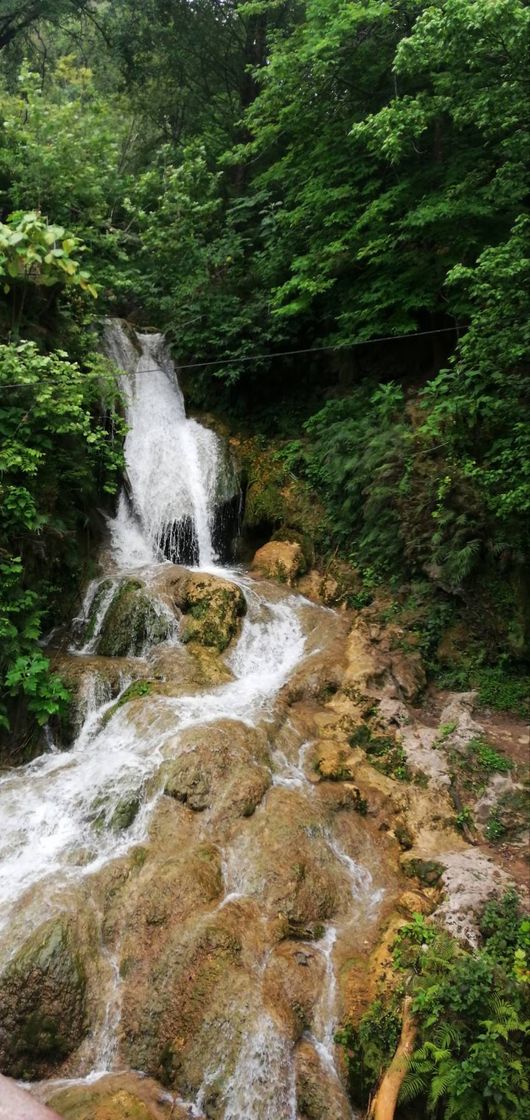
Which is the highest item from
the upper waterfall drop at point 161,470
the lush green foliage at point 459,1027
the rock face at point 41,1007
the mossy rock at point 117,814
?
the upper waterfall drop at point 161,470

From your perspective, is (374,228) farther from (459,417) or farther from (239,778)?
(239,778)

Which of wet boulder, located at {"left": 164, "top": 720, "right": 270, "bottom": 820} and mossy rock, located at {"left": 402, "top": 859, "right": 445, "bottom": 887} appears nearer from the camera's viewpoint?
mossy rock, located at {"left": 402, "top": 859, "right": 445, "bottom": 887}

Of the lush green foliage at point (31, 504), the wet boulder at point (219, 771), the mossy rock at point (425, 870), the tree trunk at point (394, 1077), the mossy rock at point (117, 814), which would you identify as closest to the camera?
the tree trunk at point (394, 1077)

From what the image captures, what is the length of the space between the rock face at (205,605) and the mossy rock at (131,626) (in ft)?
0.87

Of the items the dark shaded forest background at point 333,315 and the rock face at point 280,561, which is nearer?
the dark shaded forest background at point 333,315

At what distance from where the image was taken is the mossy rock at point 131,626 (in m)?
7.62

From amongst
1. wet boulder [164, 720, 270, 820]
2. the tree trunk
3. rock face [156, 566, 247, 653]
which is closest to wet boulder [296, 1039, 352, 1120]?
the tree trunk

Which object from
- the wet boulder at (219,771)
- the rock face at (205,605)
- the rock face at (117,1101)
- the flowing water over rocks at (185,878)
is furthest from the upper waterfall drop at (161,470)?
the rock face at (117,1101)

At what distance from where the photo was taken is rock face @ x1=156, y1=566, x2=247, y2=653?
7785 millimetres

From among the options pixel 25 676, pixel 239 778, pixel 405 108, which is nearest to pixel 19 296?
pixel 25 676

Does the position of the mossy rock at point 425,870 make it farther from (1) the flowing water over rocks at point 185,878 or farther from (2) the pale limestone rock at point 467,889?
(1) the flowing water over rocks at point 185,878

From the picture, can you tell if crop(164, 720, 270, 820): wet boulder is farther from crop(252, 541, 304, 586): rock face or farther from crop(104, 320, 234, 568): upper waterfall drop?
crop(104, 320, 234, 568): upper waterfall drop

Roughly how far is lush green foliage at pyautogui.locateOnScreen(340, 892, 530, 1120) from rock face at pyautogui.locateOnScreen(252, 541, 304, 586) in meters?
5.87

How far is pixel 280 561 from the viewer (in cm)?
970
